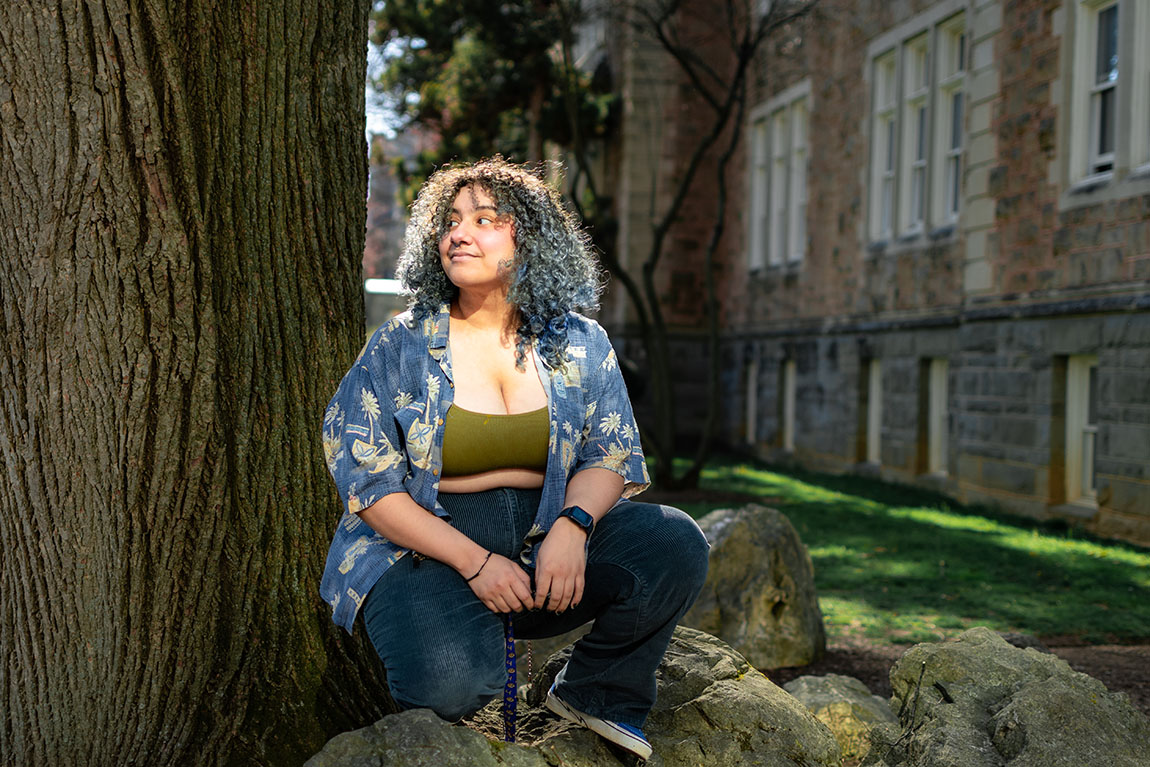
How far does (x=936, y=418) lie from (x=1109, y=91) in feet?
14.7

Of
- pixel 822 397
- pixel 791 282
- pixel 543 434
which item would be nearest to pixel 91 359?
pixel 543 434

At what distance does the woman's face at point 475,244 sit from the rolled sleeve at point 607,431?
0.33m

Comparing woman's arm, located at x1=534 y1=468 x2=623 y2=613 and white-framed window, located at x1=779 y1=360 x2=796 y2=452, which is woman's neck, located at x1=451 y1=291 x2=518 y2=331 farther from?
white-framed window, located at x1=779 y1=360 x2=796 y2=452

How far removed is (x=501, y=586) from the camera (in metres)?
2.66

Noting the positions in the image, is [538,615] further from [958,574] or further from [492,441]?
[958,574]

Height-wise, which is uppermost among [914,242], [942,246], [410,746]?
[914,242]

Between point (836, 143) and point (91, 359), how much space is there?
1407cm

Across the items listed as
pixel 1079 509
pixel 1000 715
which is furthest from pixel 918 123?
pixel 1000 715

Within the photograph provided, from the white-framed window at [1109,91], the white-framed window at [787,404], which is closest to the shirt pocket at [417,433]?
the white-framed window at [1109,91]

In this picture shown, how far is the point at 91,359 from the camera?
114 inches

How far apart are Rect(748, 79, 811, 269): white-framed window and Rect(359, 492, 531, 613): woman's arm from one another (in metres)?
14.6

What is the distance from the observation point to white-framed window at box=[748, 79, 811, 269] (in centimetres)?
1734

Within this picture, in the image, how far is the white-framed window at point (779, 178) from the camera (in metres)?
17.3

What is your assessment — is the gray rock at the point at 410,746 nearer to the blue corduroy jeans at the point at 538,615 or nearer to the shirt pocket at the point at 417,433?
the blue corduroy jeans at the point at 538,615
